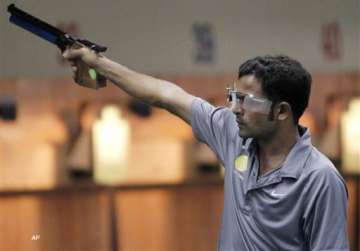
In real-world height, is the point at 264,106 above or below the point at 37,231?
above

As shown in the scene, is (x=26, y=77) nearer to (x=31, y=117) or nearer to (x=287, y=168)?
(x=31, y=117)

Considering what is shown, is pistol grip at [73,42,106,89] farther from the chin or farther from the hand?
the chin

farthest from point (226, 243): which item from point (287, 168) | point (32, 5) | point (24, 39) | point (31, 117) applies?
point (31, 117)

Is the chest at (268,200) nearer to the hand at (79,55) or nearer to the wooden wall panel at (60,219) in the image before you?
the hand at (79,55)

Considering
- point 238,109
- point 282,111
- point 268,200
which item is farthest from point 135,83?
point 268,200

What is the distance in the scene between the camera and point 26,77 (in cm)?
494

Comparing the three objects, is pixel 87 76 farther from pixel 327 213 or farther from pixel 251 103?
pixel 327 213

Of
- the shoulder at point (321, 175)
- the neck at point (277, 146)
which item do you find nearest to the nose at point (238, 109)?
the neck at point (277, 146)

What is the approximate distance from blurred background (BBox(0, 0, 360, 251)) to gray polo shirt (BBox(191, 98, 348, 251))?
2225mm

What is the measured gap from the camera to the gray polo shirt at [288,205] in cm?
249

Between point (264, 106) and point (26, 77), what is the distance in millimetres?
2587

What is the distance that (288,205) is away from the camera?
2525 mm

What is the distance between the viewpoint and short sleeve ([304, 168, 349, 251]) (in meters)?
2.48

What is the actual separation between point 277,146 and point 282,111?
0.11 m
